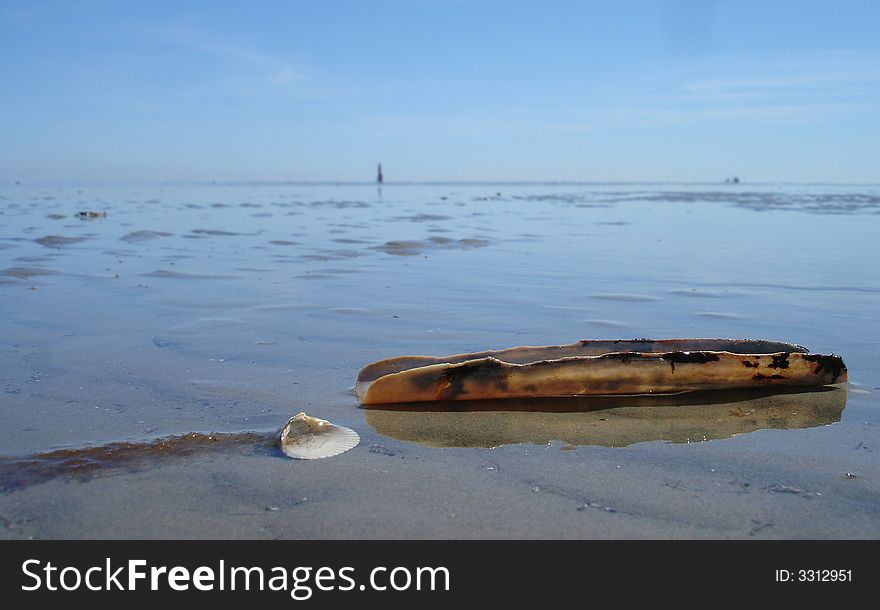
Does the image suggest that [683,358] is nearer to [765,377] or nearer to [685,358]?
[685,358]

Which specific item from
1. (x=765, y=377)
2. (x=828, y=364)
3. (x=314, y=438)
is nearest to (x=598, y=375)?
(x=765, y=377)

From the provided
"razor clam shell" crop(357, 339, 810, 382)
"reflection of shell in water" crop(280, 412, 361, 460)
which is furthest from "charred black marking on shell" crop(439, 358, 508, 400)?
"reflection of shell in water" crop(280, 412, 361, 460)

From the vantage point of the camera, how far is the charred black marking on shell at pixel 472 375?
3.33 metres

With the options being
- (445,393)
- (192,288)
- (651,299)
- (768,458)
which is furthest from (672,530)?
(192,288)

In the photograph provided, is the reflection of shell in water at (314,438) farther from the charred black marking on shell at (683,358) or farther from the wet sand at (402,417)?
the charred black marking on shell at (683,358)

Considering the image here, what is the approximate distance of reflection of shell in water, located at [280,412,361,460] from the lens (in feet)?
9.22

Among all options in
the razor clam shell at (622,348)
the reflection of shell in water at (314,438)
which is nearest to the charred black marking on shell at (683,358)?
the razor clam shell at (622,348)

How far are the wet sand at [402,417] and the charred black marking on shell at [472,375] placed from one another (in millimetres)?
98

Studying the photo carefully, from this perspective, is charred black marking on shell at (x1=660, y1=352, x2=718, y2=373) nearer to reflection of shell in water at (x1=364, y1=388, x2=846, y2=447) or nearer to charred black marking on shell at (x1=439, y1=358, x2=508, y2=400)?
reflection of shell in water at (x1=364, y1=388, x2=846, y2=447)

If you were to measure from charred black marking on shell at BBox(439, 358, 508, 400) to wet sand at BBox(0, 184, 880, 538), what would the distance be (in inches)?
3.8

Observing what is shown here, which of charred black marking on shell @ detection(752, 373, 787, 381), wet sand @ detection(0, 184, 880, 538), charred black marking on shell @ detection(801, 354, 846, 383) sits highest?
charred black marking on shell @ detection(801, 354, 846, 383)

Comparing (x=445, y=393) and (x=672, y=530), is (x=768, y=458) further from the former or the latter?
(x=445, y=393)
